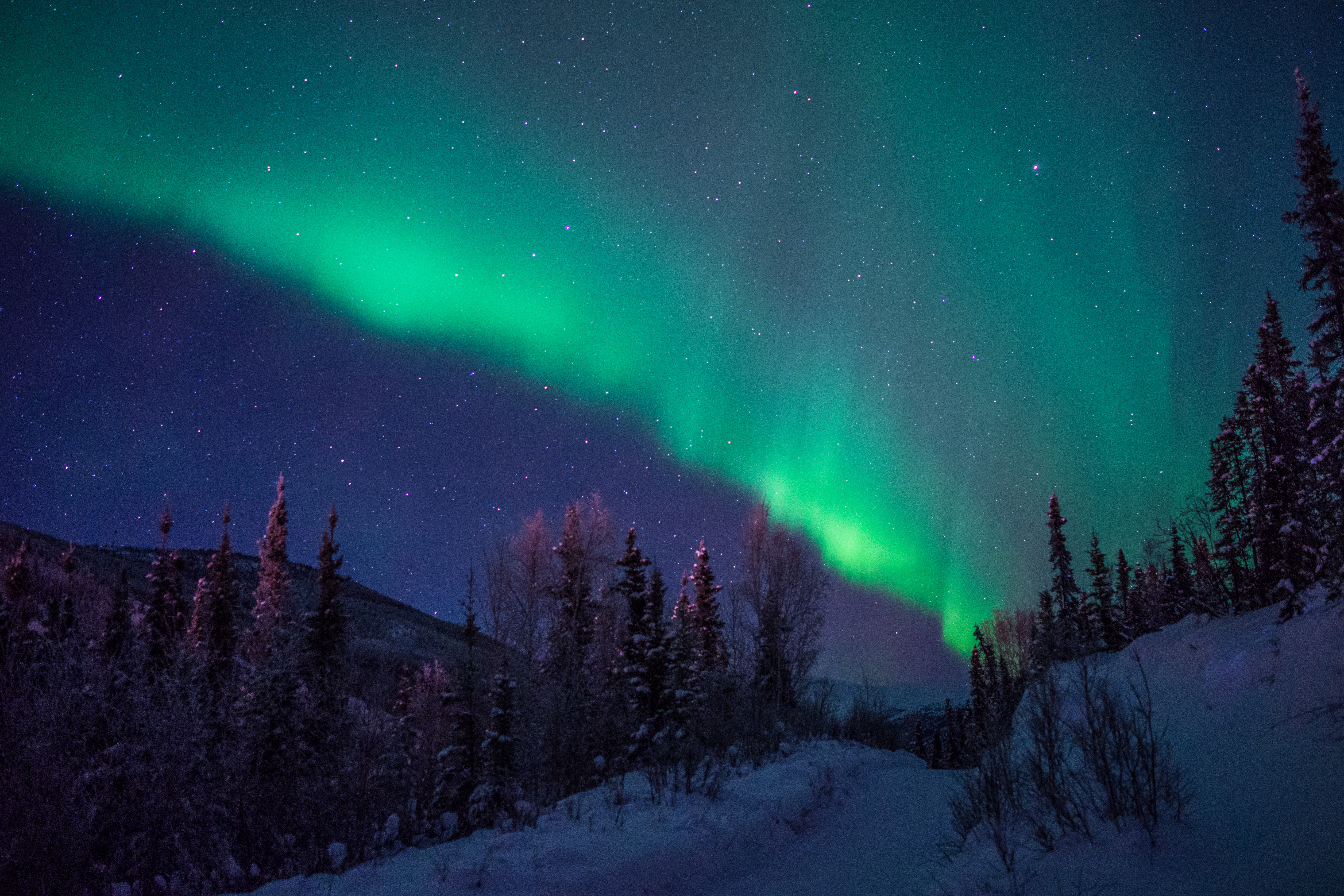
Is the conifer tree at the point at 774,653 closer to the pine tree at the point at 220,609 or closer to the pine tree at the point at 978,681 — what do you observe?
the pine tree at the point at 978,681

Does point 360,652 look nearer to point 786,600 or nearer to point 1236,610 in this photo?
point 786,600

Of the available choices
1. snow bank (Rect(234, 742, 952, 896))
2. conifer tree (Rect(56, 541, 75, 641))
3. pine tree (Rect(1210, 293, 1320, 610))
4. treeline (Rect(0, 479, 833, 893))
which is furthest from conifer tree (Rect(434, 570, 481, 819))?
pine tree (Rect(1210, 293, 1320, 610))

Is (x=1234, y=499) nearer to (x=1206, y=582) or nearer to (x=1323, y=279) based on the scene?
(x=1206, y=582)

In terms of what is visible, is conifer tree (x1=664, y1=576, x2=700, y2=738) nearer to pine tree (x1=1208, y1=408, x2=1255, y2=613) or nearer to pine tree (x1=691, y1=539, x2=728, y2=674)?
pine tree (x1=691, y1=539, x2=728, y2=674)

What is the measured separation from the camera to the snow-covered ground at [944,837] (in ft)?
18.6

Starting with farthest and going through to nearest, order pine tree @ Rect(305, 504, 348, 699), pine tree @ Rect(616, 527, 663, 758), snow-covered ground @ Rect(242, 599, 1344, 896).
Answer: pine tree @ Rect(305, 504, 348, 699), pine tree @ Rect(616, 527, 663, 758), snow-covered ground @ Rect(242, 599, 1344, 896)

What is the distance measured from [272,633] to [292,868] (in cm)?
1760

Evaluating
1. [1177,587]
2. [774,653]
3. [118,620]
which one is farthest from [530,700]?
[1177,587]

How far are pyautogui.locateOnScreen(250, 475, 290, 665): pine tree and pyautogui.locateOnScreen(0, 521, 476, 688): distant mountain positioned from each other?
36.8 inches

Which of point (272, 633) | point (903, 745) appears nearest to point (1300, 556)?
point (903, 745)

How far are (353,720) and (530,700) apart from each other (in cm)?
700

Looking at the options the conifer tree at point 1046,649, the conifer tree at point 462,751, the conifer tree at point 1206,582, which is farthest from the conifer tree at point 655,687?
the conifer tree at point 1206,582

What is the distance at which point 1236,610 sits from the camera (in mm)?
28266

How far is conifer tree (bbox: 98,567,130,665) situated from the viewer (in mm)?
31625
